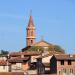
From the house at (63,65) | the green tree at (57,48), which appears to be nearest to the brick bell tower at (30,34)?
the green tree at (57,48)

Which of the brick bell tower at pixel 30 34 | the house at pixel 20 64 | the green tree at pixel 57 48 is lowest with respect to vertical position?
the house at pixel 20 64

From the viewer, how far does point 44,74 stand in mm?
67562

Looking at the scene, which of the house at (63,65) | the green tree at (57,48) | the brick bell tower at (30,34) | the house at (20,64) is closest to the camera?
the house at (63,65)

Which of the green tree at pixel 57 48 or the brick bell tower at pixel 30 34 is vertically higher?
the brick bell tower at pixel 30 34

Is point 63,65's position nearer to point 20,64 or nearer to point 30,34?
point 20,64

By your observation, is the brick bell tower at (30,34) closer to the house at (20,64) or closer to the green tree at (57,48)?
the green tree at (57,48)

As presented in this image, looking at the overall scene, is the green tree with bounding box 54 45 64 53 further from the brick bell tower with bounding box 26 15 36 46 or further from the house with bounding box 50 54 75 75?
the house with bounding box 50 54 75 75

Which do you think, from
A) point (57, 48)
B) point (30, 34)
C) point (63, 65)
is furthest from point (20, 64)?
point (30, 34)

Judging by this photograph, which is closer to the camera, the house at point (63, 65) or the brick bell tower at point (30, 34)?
the house at point (63, 65)

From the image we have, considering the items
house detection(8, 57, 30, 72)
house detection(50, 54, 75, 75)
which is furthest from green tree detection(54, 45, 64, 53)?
house detection(50, 54, 75, 75)

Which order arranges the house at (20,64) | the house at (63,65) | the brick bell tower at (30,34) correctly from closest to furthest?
1. the house at (63,65)
2. the house at (20,64)
3. the brick bell tower at (30,34)

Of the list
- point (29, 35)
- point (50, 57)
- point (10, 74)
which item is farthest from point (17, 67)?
point (29, 35)

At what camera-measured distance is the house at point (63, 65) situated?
6875cm

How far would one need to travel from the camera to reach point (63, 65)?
6925 cm
